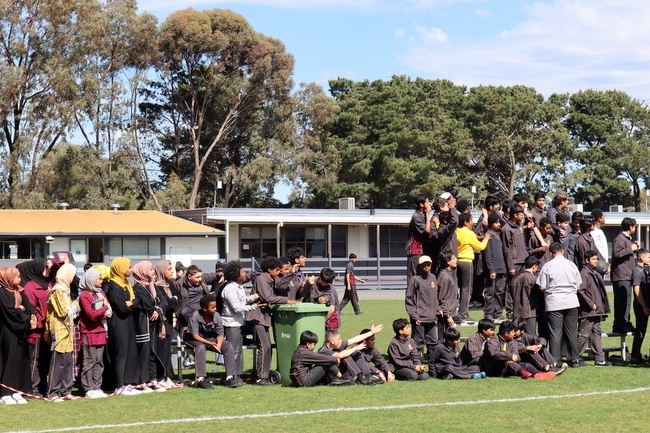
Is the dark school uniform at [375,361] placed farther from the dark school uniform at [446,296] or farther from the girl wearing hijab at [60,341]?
the girl wearing hijab at [60,341]

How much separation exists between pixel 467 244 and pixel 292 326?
12.0 feet

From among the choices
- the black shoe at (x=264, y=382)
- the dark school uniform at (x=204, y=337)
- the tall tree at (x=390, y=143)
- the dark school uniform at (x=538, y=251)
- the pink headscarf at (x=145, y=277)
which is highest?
the tall tree at (x=390, y=143)

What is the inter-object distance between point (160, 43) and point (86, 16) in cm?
589

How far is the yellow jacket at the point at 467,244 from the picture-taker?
50.9 ft

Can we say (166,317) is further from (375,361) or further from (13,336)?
(375,361)

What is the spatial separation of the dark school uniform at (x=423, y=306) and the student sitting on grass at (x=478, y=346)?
51 centimetres

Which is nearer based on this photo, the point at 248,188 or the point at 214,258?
the point at 214,258

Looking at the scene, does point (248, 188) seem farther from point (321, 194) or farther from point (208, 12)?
point (208, 12)

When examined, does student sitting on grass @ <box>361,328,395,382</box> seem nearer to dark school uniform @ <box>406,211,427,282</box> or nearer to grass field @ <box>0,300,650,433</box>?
grass field @ <box>0,300,650,433</box>

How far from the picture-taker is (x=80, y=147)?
185 ft

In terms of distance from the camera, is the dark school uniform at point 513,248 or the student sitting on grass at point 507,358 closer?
the student sitting on grass at point 507,358

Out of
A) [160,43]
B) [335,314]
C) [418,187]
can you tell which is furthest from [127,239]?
[335,314]

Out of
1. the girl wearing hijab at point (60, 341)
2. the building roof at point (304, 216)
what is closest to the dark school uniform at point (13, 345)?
the girl wearing hijab at point (60, 341)

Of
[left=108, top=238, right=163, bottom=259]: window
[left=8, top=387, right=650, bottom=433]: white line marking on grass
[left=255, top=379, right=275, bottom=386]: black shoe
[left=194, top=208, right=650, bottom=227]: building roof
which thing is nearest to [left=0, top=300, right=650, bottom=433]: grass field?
[left=8, top=387, right=650, bottom=433]: white line marking on grass
